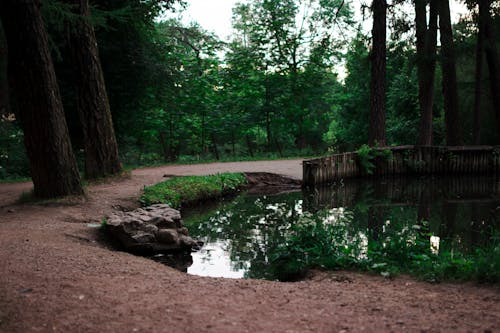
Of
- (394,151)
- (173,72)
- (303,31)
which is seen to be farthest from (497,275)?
(303,31)

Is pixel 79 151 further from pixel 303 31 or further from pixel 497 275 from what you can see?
pixel 497 275

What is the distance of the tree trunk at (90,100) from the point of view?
12039mm

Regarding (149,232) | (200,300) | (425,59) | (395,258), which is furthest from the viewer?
(425,59)

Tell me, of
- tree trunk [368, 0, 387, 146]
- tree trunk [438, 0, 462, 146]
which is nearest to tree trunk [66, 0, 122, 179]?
tree trunk [368, 0, 387, 146]

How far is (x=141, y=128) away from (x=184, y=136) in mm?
2772

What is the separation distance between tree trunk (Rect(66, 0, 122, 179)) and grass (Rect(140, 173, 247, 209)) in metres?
1.79

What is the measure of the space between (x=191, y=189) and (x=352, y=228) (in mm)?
4636

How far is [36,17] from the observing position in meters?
9.02

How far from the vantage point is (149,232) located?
25.3ft

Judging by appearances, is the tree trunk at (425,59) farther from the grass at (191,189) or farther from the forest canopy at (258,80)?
the grass at (191,189)

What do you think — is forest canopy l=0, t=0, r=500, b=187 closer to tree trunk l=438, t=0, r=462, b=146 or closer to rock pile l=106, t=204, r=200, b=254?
tree trunk l=438, t=0, r=462, b=146

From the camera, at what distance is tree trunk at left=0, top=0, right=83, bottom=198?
29.2ft

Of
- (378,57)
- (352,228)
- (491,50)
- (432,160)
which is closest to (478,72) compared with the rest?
(491,50)

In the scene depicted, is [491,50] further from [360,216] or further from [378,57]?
[360,216]
